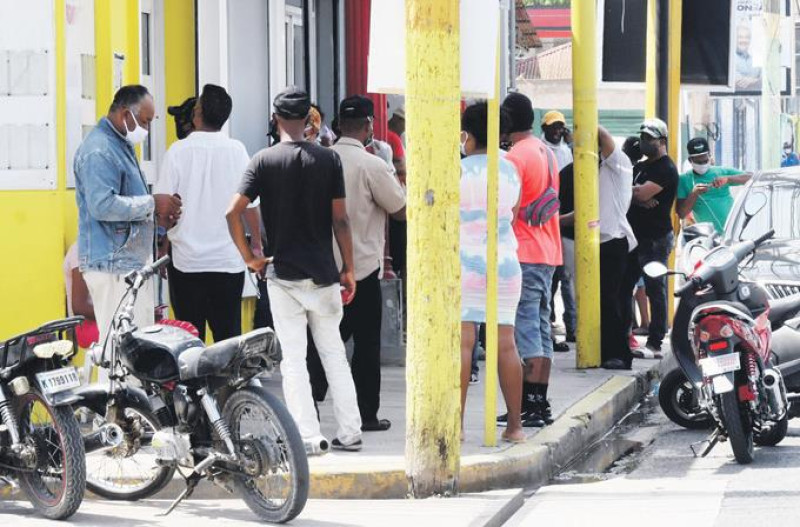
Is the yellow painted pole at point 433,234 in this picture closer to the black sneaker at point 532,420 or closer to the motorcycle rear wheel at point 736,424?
the motorcycle rear wheel at point 736,424

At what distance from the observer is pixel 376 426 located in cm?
988

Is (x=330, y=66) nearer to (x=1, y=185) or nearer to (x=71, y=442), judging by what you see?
(x=1, y=185)

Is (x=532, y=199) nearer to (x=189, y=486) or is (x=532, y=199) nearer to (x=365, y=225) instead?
(x=365, y=225)

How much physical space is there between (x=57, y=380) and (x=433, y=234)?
6.17ft

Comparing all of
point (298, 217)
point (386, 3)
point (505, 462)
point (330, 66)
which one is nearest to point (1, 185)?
point (298, 217)

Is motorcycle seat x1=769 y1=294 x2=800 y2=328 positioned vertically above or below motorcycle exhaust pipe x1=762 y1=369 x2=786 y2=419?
above

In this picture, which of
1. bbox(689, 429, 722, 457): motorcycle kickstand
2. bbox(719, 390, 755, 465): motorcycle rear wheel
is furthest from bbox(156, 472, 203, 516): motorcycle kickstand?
bbox(689, 429, 722, 457): motorcycle kickstand

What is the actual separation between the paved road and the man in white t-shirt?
2850 mm

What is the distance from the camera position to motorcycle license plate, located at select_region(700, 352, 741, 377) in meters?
9.38

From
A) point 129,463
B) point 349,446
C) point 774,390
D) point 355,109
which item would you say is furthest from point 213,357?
point 774,390

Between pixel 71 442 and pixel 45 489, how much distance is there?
453mm

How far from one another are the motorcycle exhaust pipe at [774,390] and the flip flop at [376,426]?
217 centimetres

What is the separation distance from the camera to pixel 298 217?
874 centimetres

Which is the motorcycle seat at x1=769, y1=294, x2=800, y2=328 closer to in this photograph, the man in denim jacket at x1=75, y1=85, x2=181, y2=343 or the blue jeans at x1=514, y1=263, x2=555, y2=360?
the blue jeans at x1=514, y1=263, x2=555, y2=360
